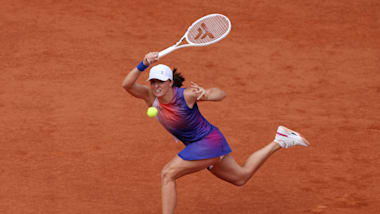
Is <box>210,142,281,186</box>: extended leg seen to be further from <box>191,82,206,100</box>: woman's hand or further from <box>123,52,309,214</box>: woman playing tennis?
<box>191,82,206,100</box>: woman's hand

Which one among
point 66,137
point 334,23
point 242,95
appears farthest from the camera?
point 334,23

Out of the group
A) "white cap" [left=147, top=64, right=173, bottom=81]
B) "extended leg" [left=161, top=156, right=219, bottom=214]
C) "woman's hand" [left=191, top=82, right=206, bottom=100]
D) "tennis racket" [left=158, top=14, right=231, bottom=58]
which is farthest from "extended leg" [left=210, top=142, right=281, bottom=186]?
"tennis racket" [left=158, top=14, right=231, bottom=58]

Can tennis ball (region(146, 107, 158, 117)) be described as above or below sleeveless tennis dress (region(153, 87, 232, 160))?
above

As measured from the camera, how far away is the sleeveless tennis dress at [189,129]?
7270 mm

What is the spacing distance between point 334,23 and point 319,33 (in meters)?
0.67

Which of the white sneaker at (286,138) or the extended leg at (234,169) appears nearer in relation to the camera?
the extended leg at (234,169)

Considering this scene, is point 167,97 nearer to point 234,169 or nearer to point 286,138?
point 234,169

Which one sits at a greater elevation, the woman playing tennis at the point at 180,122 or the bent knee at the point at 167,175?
the woman playing tennis at the point at 180,122

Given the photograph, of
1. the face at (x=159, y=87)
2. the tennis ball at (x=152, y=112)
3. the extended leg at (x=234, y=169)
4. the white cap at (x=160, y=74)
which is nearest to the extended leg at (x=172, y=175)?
the extended leg at (x=234, y=169)

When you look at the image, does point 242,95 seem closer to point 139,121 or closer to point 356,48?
Result: point 139,121

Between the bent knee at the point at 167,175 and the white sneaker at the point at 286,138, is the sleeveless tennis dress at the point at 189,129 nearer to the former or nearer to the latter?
the bent knee at the point at 167,175

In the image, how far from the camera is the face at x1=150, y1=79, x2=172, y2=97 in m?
7.16

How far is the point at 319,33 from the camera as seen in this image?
14016 mm

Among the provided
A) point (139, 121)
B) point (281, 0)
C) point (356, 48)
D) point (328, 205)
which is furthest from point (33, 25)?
point (328, 205)
